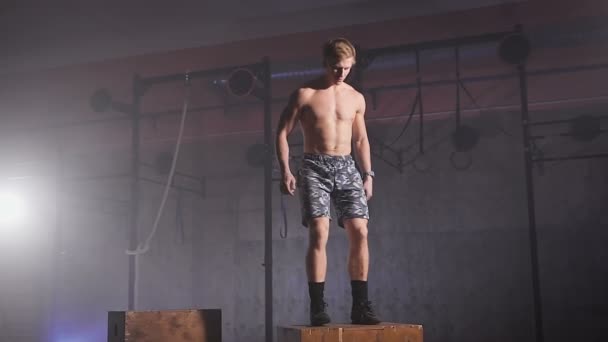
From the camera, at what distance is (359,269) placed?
10.8 feet

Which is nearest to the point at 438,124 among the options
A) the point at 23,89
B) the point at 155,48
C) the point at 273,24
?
the point at 273,24

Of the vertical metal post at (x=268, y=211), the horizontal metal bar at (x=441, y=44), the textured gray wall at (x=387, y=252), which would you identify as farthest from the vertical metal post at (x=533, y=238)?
the vertical metal post at (x=268, y=211)

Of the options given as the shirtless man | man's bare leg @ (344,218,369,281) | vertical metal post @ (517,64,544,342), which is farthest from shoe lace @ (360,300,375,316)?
vertical metal post @ (517,64,544,342)

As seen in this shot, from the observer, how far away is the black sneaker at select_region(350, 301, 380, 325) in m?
3.18

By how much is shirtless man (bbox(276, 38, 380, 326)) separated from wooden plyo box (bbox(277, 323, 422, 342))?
0.24m

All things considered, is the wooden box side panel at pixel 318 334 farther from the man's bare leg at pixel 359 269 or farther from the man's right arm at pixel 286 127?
the man's right arm at pixel 286 127

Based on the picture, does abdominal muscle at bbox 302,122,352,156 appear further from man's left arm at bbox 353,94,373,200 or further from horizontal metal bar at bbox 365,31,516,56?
horizontal metal bar at bbox 365,31,516,56

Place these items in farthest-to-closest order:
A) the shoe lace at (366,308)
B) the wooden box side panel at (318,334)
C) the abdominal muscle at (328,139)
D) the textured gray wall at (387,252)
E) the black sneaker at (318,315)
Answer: the textured gray wall at (387,252) < the abdominal muscle at (328,139) < the shoe lace at (366,308) < the black sneaker at (318,315) < the wooden box side panel at (318,334)

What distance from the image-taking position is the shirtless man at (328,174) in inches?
126

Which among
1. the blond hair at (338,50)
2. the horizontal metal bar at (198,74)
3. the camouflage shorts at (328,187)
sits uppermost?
the horizontal metal bar at (198,74)

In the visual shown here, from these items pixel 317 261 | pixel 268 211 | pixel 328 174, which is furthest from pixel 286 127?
pixel 268 211

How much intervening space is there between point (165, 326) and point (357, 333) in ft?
4.56

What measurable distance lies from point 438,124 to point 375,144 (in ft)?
2.52

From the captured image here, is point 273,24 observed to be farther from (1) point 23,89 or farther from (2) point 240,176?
(1) point 23,89
